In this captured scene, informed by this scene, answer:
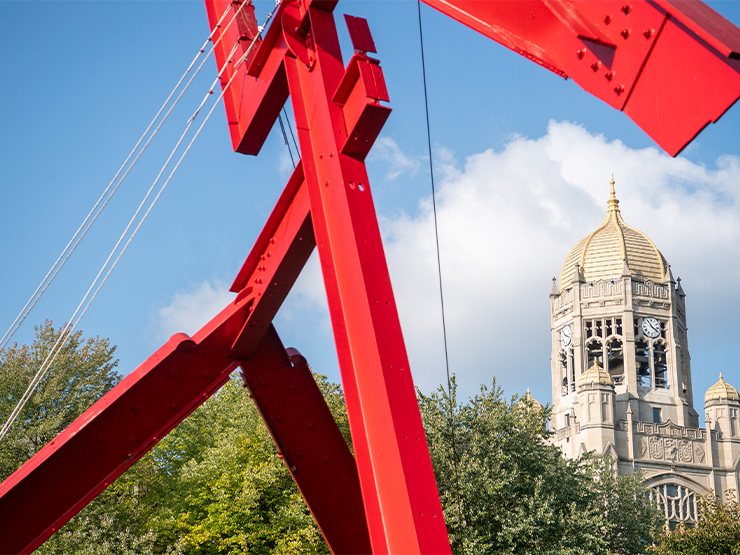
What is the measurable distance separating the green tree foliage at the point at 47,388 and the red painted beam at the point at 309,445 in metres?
19.5

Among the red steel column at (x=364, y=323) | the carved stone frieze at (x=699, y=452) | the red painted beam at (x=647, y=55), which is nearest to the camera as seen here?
the red painted beam at (x=647, y=55)

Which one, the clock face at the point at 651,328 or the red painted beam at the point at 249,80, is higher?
the clock face at the point at 651,328

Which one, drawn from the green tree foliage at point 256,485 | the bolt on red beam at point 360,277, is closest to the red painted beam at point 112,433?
the bolt on red beam at point 360,277

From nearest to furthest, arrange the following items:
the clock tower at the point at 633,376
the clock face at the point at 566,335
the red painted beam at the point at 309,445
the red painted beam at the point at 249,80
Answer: the red painted beam at the point at 249,80 → the red painted beam at the point at 309,445 → the clock tower at the point at 633,376 → the clock face at the point at 566,335

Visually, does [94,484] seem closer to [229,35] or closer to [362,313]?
[362,313]

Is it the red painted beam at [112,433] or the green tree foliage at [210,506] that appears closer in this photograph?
the red painted beam at [112,433]

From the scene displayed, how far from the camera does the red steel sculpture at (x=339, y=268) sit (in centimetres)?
321

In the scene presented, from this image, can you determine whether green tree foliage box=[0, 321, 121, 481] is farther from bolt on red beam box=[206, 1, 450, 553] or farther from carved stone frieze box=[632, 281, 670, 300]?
carved stone frieze box=[632, 281, 670, 300]

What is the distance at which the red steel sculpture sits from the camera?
3.21 m

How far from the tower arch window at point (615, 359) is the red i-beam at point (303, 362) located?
194ft

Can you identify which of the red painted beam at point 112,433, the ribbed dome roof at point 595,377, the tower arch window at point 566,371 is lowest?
the red painted beam at point 112,433

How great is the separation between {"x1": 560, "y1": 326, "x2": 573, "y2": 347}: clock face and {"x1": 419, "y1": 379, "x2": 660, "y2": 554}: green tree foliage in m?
39.8

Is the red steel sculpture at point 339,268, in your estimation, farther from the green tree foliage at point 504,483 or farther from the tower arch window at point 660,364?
the tower arch window at point 660,364

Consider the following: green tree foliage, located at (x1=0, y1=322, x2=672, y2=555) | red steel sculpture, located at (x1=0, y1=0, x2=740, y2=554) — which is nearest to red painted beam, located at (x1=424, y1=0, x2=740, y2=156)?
red steel sculpture, located at (x1=0, y1=0, x2=740, y2=554)
